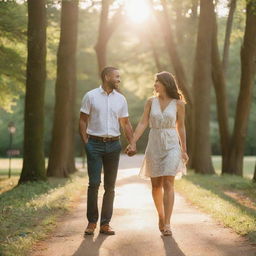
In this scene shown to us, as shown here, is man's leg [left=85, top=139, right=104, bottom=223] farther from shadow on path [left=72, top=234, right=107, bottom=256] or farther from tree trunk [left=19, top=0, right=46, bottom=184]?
tree trunk [left=19, top=0, right=46, bottom=184]

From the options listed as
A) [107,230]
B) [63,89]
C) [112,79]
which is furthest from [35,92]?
[107,230]

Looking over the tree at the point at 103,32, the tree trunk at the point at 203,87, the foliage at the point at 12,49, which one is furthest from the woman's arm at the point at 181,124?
the tree at the point at 103,32

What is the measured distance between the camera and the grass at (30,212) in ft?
24.8

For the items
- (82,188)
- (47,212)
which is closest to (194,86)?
(82,188)

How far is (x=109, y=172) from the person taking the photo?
8.64 meters

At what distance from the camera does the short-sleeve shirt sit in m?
8.52

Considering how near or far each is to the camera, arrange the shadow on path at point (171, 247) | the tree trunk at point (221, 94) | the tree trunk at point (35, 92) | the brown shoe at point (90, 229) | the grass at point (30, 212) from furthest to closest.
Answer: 1. the tree trunk at point (221, 94)
2. the tree trunk at point (35, 92)
3. the brown shoe at point (90, 229)
4. the grass at point (30, 212)
5. the shadow on path at point (171, 247)

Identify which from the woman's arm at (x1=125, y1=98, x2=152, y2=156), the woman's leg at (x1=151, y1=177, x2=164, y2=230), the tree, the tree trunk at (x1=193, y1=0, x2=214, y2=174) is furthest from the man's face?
the tree

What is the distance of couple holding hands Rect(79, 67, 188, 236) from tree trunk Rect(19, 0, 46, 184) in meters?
8.34

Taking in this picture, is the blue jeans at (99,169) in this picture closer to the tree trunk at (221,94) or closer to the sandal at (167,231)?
the sandal at (167,231)

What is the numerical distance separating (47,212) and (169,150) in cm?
309

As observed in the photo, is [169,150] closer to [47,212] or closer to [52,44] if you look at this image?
[47,212]

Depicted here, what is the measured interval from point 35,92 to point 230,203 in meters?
6.83

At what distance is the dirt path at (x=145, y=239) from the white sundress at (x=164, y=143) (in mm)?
873
